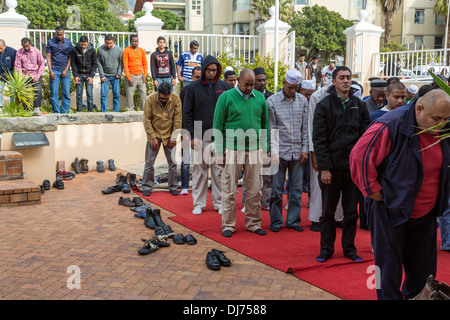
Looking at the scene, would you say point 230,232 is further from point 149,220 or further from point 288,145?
point 288,145

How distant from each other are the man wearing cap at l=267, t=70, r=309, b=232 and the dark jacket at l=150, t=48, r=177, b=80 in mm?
6032

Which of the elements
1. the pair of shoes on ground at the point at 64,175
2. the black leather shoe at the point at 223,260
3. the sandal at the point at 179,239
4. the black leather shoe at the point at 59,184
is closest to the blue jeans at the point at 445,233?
the black leather shoe at the point at 223,260

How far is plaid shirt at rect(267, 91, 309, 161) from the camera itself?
21.7ft

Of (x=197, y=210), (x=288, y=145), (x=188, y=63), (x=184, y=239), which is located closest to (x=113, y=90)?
(x=188, y=63)

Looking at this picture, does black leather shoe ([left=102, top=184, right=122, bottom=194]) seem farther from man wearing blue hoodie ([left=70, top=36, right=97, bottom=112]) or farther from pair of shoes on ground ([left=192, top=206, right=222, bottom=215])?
Answer: man wearing blue hoodie ([left=70, top=36, right=97, bottom=112])

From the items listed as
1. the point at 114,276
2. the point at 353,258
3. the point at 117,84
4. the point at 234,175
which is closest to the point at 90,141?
the point at 117,84

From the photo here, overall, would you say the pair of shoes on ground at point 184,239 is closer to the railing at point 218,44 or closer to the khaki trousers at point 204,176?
the khaki trousers at point 204,176

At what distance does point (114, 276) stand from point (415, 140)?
10.2ft

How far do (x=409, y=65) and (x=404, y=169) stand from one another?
556 inches

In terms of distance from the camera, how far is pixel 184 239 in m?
6.07

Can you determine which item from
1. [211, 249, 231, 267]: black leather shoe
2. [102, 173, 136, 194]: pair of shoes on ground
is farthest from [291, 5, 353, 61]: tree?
[211, 249, 231, 267]: black leather shoe

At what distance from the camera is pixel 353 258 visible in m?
5.38

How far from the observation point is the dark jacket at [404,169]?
349cm

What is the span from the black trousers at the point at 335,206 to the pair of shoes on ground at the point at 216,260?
110cm
